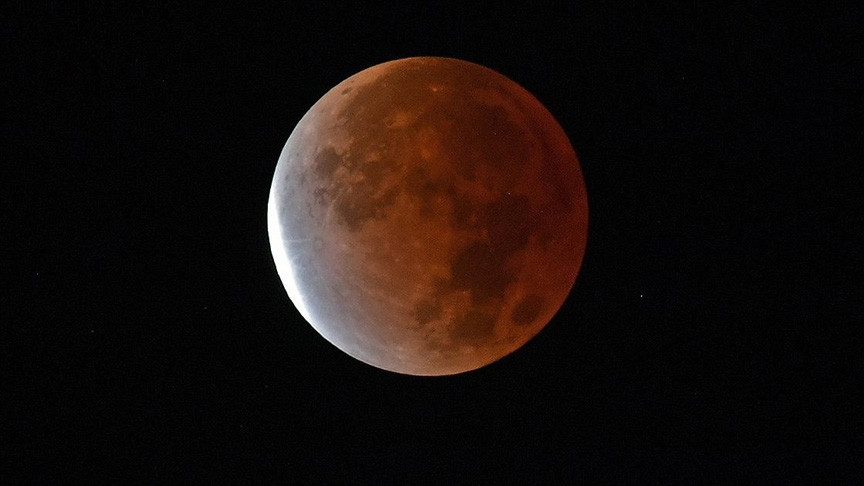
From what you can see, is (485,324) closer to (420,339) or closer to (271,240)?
(420,339)

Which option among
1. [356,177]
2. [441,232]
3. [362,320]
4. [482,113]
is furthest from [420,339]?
[482,113]

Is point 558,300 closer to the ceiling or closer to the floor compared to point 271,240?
closer to the floor

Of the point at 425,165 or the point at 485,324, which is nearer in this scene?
the point at 425,165

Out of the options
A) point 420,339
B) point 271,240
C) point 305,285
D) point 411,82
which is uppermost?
point 411,82

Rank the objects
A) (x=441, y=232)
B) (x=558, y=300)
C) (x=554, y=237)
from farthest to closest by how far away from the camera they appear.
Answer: (x=558, y=300) → (x=554, y=237) → (x=441, y=232)

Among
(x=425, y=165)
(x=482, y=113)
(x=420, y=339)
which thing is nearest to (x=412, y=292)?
(x=420, y=339)

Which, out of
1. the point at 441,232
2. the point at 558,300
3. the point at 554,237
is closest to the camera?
the point at 441,232

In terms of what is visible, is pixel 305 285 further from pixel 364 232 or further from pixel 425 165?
pixel 425 165
